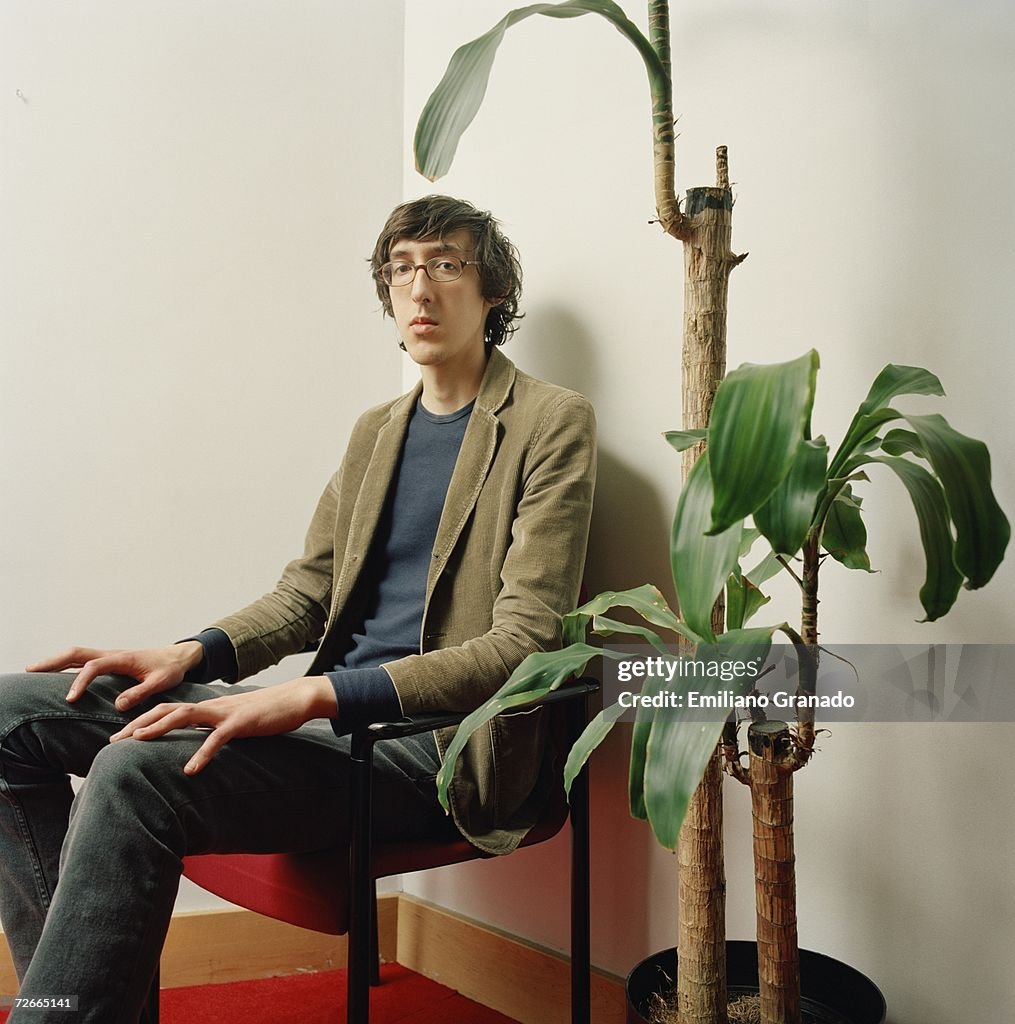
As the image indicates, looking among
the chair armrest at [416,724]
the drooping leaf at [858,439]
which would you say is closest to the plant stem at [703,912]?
the chair armrest at [416,724]

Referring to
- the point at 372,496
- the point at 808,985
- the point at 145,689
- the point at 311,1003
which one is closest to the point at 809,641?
the point at 808,985

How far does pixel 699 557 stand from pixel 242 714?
687 mm

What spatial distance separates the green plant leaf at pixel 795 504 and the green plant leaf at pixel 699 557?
31 mm

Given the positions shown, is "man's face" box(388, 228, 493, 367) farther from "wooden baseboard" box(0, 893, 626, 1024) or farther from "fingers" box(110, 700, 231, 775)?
"wooden baseboard" box(0, 893, 626, 1024)

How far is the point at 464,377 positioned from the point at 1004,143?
0.93m

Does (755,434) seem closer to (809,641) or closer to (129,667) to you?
(809,641)

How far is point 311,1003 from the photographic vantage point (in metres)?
2.10

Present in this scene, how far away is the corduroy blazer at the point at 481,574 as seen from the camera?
150cm

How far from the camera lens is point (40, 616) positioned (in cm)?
211

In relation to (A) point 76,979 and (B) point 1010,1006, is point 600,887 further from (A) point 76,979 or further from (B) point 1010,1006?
(A) point 76,979

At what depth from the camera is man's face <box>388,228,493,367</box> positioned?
5.96 ft

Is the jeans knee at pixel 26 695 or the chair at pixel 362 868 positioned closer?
the chair at pixel 362 868

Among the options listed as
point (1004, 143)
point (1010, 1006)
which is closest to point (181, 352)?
point (1004, 143)

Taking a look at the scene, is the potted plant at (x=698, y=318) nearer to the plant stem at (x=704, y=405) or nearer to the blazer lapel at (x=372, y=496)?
the plant stem at (x=704, y=405)
